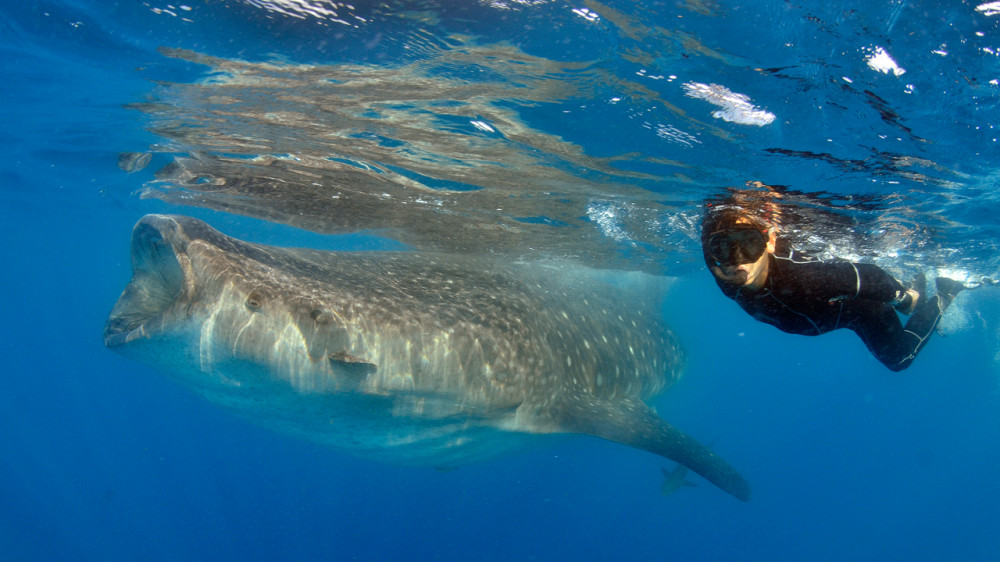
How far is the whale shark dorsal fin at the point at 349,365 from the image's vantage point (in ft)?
14.1

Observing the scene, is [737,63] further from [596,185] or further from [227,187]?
[227,187]

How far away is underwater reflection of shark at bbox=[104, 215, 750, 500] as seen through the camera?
3.93m

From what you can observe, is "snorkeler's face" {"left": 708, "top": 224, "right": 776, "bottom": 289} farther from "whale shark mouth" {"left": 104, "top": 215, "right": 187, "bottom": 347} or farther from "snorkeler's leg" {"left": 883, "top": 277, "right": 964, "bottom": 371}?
"whale shark mouth" {"left": 104, "top": 215, "right": 187, "bottom": 347}

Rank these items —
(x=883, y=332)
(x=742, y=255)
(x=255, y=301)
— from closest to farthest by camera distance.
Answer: (x=255, y=301), (x=742, y=255), (x=883, y=332)

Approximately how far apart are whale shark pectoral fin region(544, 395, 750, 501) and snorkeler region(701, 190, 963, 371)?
1.82 m

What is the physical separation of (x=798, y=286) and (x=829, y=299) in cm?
42

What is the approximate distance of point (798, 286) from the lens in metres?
5.05

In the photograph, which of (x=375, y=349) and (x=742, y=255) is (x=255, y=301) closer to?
(x=375, y=349)

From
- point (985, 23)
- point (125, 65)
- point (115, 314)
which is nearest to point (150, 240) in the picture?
point (115, 314)

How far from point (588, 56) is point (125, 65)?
689 cm

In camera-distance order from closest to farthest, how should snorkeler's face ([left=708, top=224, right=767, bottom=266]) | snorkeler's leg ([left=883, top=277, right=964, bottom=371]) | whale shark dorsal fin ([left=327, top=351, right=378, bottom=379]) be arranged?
whale shark dorsal fin ([left=327, top=351, right=378, bottom=379]), snorkeler's face ([left=708, top=224, right=767, bottom=266]), snorkeler's leg ([left=883, top=277, right=964, bottom=371])

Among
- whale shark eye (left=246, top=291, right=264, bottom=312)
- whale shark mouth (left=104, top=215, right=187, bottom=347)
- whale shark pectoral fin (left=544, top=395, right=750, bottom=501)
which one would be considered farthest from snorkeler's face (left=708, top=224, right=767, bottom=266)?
whale shark mouth (left=104, top=215, right=187, bottom=347)

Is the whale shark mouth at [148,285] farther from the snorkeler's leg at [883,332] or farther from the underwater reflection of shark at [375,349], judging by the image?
the snorkeler's leg at [883,332]

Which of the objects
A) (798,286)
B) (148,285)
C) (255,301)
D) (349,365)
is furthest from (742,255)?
(148,285)
